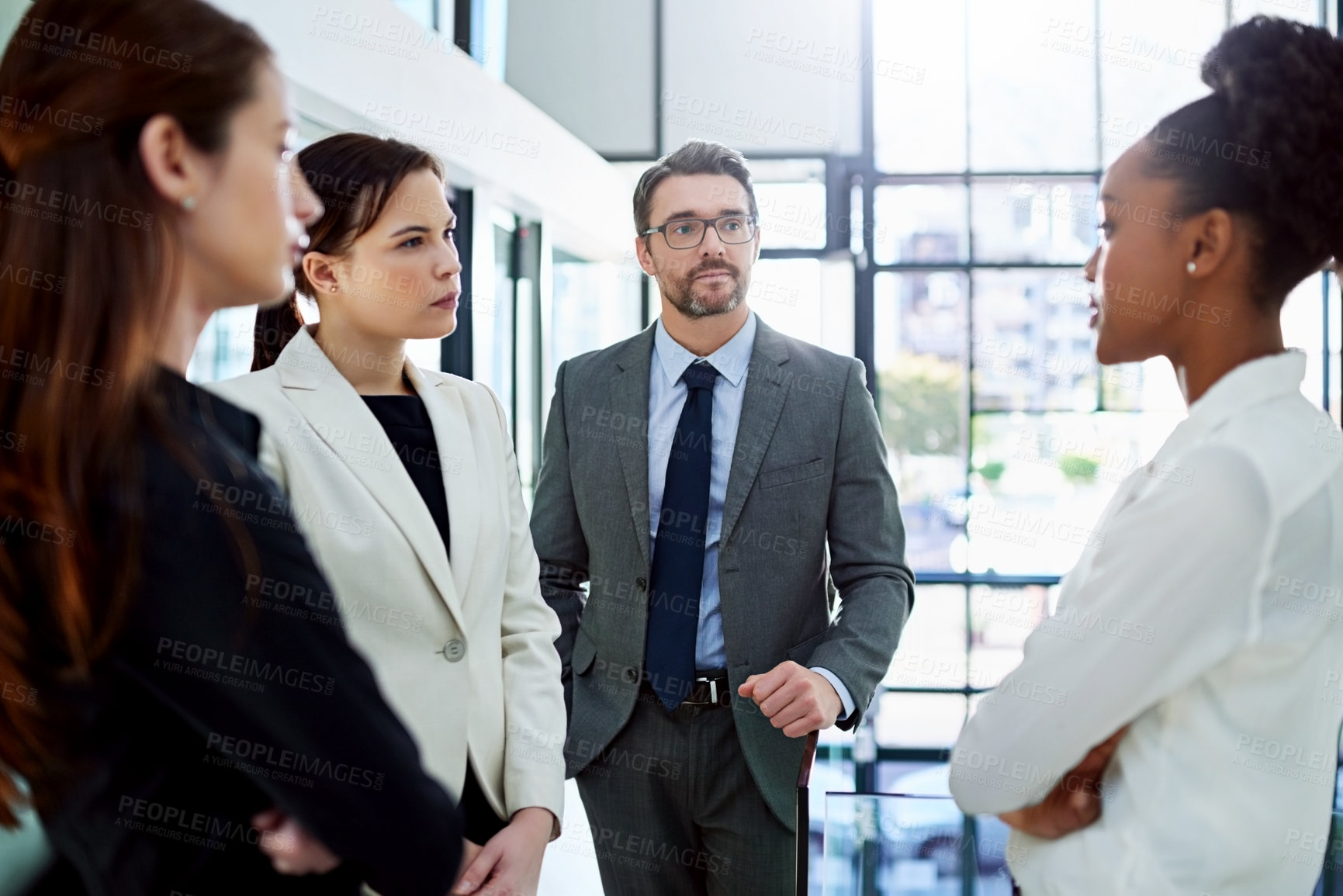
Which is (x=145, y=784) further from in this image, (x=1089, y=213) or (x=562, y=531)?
(x=1089, y=213)

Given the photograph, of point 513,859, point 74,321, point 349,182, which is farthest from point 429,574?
point 74,321

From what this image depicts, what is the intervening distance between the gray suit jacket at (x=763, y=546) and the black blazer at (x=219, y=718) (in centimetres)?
127

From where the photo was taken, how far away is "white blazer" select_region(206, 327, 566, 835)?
147 centimetres

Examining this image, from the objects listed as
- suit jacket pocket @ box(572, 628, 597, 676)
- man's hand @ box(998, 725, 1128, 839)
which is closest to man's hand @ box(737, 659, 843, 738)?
suit jacket pocket @ box(572, 628, 597, 676)

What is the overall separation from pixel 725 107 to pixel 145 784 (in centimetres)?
826

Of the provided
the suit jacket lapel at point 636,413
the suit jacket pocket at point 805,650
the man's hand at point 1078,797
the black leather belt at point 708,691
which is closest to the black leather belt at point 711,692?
the black leather belt at point 708,691

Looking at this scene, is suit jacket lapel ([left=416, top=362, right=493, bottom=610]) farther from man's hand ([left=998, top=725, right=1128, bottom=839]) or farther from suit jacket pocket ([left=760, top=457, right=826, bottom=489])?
man's hand ([left=998, top=725, right=1128, bottom=839])

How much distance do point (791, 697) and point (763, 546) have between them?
0.39 m

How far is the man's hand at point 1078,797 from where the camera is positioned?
3.69 feet

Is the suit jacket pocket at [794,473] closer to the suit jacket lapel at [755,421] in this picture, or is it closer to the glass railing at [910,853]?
the suit jacket lapel at [755,421]

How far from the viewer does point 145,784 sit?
32.9 inches

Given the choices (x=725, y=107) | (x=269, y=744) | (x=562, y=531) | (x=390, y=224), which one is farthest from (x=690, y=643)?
(x=725, y=107)

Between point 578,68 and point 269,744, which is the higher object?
point 578,68

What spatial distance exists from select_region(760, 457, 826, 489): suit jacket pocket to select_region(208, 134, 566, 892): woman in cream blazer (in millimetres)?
608
